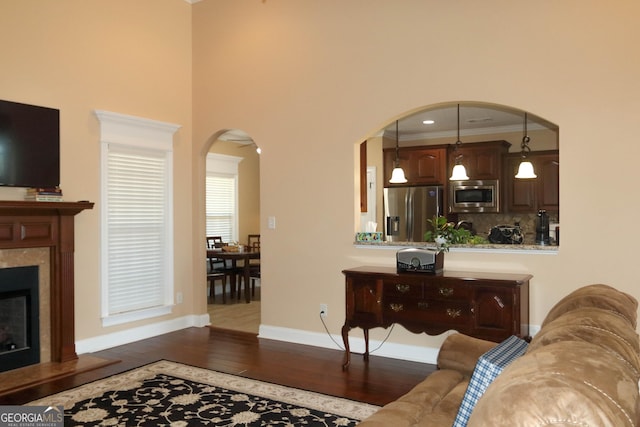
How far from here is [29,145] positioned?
423cm

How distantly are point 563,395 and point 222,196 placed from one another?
8.14 meters

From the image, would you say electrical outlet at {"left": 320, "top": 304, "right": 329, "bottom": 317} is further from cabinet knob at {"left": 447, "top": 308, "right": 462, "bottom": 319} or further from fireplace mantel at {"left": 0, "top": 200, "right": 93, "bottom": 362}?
fireplace mantel at {"left": 0, "top": 200, "right": 93, "bottom": 362}

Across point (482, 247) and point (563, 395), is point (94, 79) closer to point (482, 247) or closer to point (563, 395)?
point (482, 247)

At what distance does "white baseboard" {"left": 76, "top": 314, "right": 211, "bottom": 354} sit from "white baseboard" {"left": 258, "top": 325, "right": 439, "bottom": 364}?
1.00m

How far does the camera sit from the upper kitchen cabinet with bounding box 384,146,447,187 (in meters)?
8.05

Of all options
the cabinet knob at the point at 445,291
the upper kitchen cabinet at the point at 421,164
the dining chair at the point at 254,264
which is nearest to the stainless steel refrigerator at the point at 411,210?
the upper kitchen cabinet at the point at 421,164

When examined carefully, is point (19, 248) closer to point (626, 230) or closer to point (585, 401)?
point (585, 401)

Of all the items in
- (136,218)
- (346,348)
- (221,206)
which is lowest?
(346,348)

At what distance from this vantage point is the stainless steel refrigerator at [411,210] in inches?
313

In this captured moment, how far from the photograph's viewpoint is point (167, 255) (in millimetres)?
→ 5527

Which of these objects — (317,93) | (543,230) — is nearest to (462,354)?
(543,230)

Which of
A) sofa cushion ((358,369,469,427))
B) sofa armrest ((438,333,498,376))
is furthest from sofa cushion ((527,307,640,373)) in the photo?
sofa armrest ((438,333,498,376))

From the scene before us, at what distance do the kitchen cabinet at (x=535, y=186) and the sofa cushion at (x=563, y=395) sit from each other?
23.4 ft

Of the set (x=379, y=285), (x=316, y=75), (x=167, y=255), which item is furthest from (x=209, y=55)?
(x=379, y=285)
